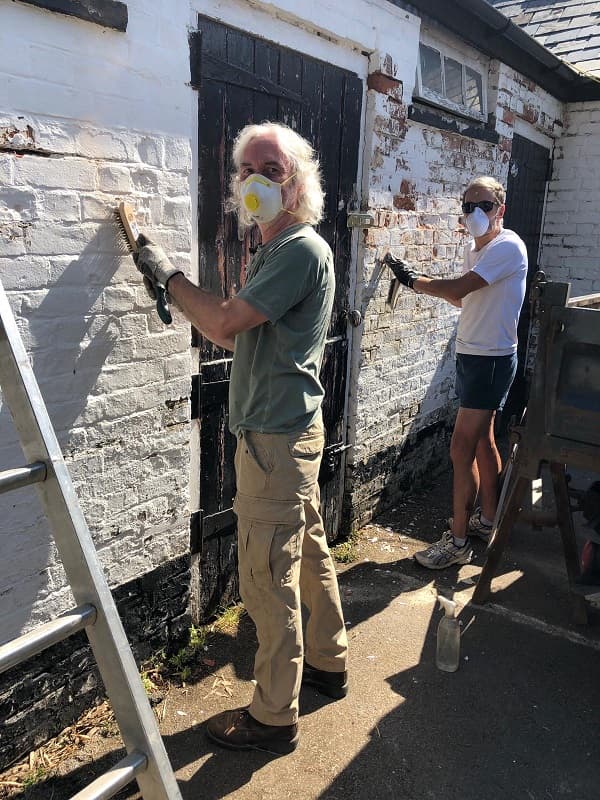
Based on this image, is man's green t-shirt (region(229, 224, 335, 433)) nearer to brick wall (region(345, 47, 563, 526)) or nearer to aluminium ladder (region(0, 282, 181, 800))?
aluminium ladder (region(0, 282, 181, 800))

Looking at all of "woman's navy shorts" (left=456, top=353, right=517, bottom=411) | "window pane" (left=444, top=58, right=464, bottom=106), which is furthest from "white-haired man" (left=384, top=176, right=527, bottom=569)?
"window pane" (left=444, top=58, right=464, bottom=106)

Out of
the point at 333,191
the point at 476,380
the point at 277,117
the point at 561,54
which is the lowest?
the point at 476,380

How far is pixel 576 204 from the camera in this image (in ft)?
22.1

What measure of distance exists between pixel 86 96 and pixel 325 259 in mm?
964

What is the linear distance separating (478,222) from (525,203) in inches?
117

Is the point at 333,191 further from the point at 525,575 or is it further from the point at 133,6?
the point at 525,575

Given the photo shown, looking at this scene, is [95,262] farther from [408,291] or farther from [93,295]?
[408,291]

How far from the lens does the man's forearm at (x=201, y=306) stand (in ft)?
7.18

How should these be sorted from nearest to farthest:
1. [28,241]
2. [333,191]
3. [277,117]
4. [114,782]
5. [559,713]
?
[114,782] < [28,241] < [559,713] < [277,117] < [333,191]

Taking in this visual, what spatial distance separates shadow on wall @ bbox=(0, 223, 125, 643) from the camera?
2260 mm

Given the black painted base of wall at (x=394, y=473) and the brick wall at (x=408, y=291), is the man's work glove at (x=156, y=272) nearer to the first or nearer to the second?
the brick wall at (x=408, y=291)

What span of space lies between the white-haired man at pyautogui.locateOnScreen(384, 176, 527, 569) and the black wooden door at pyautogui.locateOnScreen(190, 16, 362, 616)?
633mm

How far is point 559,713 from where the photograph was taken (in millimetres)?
2818

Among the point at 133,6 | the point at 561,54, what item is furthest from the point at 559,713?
the point at 561,54
